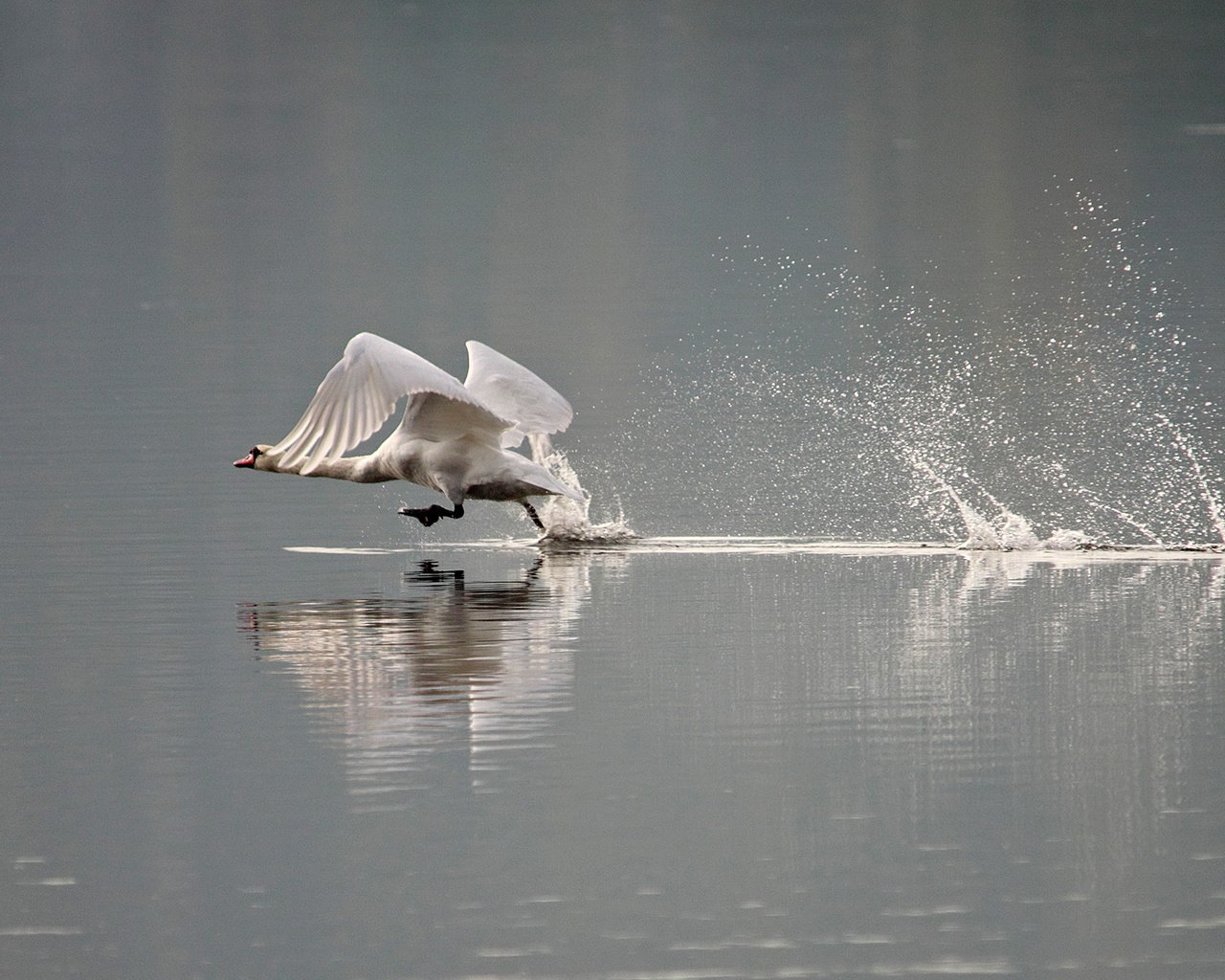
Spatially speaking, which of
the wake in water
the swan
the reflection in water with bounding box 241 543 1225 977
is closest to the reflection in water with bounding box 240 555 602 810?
the reflection in water with bounding box 241 543 1225 977

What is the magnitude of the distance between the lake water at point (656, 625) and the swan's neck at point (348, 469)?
1.95 ft

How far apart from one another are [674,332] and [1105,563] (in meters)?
17.1

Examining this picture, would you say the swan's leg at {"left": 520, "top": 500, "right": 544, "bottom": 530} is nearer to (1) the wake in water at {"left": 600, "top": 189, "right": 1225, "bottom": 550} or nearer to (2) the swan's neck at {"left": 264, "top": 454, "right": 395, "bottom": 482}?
(2) the swan's neck at {"left": 264, "top": 454, "right": 395, "bottom": 482}

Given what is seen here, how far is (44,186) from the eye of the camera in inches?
2506

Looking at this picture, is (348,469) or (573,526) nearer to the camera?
(348,469)

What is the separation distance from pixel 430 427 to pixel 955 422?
23.3 ft

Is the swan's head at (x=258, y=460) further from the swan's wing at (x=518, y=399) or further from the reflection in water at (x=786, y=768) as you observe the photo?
the reflection in water at (x=786, y=768)

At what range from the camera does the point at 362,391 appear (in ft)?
55.6

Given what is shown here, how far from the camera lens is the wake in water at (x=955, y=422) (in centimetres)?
1909

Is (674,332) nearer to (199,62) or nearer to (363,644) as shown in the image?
(363,644)

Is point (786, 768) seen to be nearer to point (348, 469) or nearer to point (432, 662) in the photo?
point (432, 662)

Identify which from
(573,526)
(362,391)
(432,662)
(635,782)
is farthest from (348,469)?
(635,782)

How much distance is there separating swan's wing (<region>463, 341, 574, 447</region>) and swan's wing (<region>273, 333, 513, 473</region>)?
64.5 inches

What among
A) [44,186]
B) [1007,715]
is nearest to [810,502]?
[1007,715]
